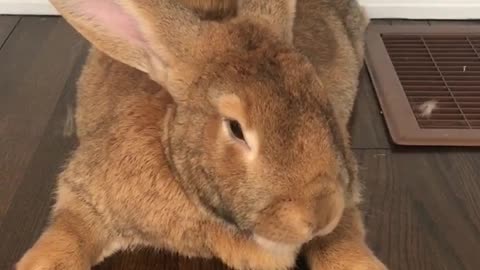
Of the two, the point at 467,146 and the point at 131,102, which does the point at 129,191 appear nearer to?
the point at 131,102

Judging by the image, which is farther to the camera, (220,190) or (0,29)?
(0,29)

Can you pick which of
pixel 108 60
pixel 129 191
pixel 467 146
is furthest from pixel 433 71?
pixel 129 191

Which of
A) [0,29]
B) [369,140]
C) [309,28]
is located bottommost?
[0,29]

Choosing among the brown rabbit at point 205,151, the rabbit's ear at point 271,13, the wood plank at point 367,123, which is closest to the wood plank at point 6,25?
the brown rabbit at point 205,151

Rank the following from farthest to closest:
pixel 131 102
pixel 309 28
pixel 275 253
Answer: pixel 309 28 → pixel 131 102 → pixel 275 253

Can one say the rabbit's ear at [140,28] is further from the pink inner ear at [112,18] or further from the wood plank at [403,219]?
the wood plank at [403,219]

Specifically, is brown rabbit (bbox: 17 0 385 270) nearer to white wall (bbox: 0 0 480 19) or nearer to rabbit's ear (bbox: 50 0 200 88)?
rabbit's ear (bbox: 50 0 200 88)

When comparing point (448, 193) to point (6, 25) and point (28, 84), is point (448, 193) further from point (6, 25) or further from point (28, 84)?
point (6, 25)

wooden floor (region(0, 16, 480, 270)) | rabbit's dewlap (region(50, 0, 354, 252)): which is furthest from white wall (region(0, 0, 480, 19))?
rabbit's dewlap (region(50, 0, 354, 252))
